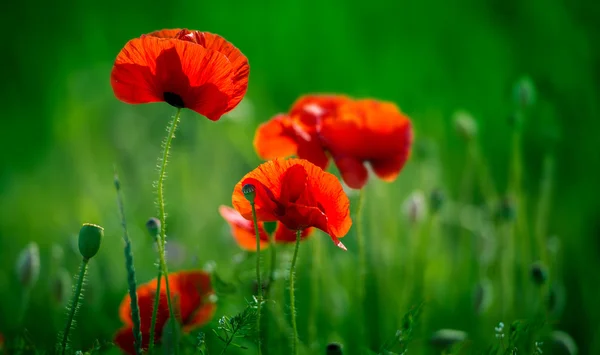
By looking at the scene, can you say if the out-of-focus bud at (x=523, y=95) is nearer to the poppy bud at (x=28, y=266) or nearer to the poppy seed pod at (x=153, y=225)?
the poppy seed pod at (x=153, y=225)

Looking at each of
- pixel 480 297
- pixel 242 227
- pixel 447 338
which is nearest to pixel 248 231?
pixel 242 227

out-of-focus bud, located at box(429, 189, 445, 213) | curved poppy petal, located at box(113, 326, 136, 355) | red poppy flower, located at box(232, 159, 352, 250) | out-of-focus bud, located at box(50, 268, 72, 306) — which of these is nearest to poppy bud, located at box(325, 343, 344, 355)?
red poppy flower, located at box(232, 159, 352, 250)

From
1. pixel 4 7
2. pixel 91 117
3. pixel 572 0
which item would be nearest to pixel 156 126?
pixel 91 117

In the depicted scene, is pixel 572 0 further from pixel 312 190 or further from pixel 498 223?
pixel 312 190

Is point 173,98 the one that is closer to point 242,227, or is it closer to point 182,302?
point 242,227

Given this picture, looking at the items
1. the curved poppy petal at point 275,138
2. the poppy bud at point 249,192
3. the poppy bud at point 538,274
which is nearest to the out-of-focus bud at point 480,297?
the poppy bud at point 538,274

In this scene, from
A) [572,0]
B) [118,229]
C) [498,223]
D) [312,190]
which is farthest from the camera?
[572,0]
